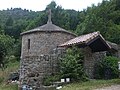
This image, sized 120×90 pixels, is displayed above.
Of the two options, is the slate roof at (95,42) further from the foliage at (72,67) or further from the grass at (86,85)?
the grass at (86,85)

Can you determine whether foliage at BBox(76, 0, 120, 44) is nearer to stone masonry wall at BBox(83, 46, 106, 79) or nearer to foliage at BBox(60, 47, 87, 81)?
stone masonry wall at BBox(83, 46, 106, 79)

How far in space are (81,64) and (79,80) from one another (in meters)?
1.66

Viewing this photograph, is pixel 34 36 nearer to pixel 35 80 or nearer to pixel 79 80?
pixel 35 80

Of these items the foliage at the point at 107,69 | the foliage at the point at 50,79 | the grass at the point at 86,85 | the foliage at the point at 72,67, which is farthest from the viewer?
the foliage at the point at 107,69

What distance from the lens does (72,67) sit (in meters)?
17.6

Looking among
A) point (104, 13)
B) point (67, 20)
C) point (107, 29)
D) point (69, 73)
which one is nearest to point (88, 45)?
point (69, 73)

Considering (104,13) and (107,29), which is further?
(104,13)

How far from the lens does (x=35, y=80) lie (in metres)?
19.0

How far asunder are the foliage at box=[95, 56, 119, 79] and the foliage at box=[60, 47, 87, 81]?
1896 millimetres

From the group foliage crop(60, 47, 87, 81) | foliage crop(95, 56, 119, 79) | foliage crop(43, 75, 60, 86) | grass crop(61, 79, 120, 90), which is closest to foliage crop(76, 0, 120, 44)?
foliage crop(95, 56, 119, 79)

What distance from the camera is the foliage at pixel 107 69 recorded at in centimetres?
1953

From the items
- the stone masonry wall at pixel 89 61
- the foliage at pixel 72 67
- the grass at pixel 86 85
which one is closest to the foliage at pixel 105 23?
the stone masonry wall at pixel 89 61

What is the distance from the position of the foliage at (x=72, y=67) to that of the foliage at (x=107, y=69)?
6.22ft

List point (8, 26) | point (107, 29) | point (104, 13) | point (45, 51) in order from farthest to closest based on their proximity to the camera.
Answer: point (8, 26) < point (104, 13) < point (107, 29) < point (45, 51)
